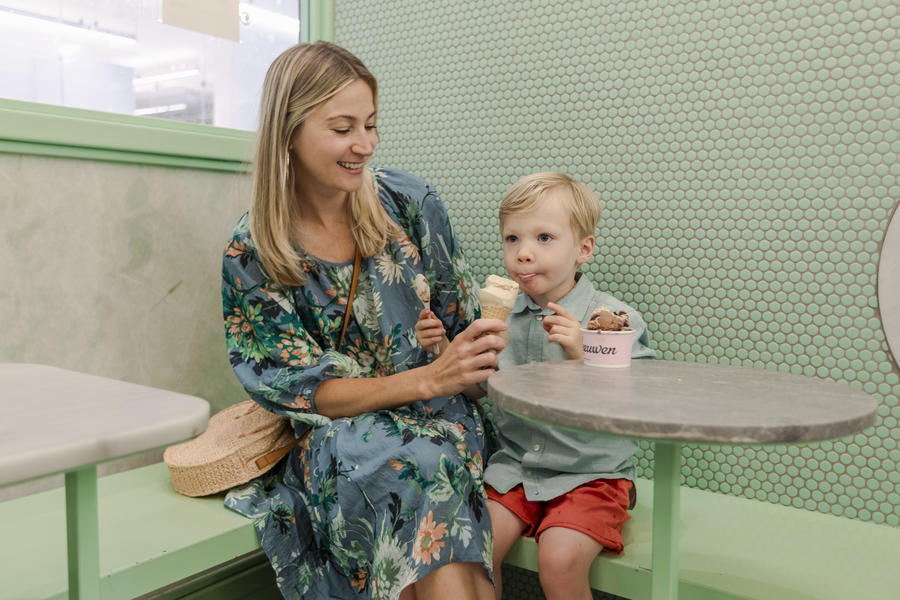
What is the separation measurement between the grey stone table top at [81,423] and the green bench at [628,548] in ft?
1.71

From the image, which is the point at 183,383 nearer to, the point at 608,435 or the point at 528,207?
the point at 528,207

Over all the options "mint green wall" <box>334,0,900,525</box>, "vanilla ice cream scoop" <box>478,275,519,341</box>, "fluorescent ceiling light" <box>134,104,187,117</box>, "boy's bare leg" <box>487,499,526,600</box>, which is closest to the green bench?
"boy's bare leg" <box>487,499,526,600</box>

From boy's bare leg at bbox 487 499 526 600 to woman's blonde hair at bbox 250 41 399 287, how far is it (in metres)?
0.68

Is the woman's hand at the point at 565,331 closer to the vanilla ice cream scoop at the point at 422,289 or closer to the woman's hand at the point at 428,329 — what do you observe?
the woman's hand at the point at 428,329

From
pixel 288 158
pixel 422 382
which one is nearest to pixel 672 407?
pixel 422 382

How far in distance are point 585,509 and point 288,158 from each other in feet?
3.49

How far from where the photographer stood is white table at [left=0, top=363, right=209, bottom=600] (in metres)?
0.75

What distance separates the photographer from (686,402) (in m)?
1.04

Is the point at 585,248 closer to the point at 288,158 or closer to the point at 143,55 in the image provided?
the point at 288,158

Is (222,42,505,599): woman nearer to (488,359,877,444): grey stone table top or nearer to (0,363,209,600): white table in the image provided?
(488,359,877,444): grey stone table top

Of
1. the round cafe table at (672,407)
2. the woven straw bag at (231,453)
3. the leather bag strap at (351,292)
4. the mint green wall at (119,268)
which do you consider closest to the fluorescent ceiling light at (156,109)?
the mint green wall at (119,268)

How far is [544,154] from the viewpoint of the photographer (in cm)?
204

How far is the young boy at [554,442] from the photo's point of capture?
1.47 metres

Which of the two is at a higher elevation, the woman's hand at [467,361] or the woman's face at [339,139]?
the woman's face at [339,139]
